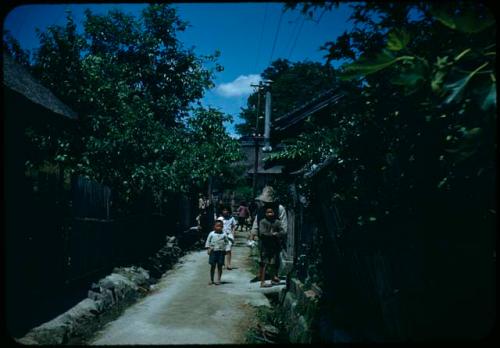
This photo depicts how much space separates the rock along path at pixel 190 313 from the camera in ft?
20.2

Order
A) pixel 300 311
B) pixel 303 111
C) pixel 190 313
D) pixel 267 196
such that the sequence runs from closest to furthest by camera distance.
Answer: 1. pixel 300 311
2. pixel 190 313
3. pixel 303 111
4. pixel 267 196

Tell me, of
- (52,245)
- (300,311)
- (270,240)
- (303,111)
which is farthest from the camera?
(303,111)

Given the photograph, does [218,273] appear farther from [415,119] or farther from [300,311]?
[415,119]

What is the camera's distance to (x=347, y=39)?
4309 mm

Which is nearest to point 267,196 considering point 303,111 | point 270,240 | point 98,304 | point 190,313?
point 303,111

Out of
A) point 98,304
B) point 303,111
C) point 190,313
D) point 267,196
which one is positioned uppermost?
point 303,111

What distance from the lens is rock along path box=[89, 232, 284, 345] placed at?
6152mm

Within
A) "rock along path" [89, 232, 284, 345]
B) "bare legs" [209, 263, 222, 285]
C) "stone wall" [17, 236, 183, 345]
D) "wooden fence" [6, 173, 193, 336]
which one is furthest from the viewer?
"bare legs" [209, 263, 222, 285]

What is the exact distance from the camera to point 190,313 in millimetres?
7633

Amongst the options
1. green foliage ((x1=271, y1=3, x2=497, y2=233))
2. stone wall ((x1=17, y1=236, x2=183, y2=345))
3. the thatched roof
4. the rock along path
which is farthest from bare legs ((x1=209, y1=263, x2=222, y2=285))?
green foliage ((x1=271, y1=3, x2=497, y2=233))

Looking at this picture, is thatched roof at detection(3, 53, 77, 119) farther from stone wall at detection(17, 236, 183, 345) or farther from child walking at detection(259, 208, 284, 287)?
child walking at detection(259, 208, 284, 287)

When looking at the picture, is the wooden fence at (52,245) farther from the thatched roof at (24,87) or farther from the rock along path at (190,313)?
the thatched roof at (24,87)

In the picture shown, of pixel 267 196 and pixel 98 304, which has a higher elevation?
pixel 267 196

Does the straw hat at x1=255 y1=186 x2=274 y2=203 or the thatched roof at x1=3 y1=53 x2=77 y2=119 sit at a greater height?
the thatched roof at x1=3 y1=53 x2=77 y2=119
